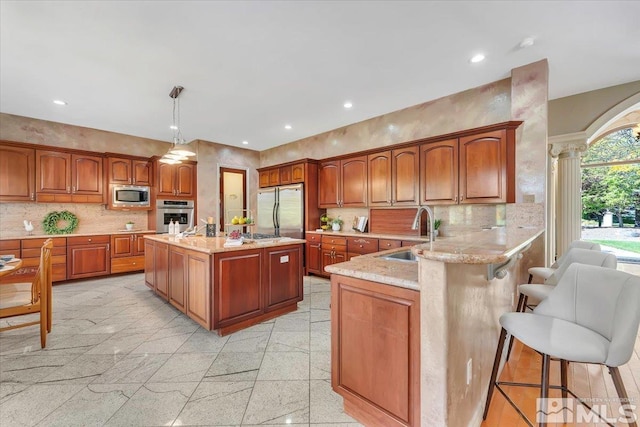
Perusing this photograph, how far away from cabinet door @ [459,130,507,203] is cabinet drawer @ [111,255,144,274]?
19.2ft

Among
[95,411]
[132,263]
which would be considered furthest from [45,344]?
[132,263]

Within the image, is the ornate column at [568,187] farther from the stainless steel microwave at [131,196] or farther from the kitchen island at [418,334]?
the stainless steel microwave at [131,196]

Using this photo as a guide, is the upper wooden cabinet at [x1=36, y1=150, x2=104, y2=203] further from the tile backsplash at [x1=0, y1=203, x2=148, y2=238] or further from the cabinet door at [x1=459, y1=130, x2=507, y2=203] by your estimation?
the cabinet door at [x1=459, y1=130, x2=507, y2=203]

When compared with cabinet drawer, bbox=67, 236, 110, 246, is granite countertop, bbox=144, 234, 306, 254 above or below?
above

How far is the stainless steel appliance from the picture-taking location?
5551mm

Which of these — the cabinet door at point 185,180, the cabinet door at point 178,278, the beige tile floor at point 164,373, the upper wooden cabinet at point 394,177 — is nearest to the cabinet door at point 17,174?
the cabinet door at point 185,180

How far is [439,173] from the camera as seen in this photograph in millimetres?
3746

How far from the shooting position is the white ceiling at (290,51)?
220cm

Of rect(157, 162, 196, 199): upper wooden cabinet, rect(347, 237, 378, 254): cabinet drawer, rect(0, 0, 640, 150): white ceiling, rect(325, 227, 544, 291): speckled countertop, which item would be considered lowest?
rect(347, 237, 378, 254): cabinet drawer

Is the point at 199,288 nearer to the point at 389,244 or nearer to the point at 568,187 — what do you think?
the point at 389,244

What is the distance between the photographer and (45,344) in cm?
245

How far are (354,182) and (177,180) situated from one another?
149 inches

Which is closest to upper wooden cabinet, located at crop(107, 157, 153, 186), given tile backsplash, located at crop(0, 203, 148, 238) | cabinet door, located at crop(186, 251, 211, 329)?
tile backsplash, located at crop(0, 203, 148, 238)

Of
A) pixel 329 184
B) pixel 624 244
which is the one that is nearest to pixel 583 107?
pixel 329 184
